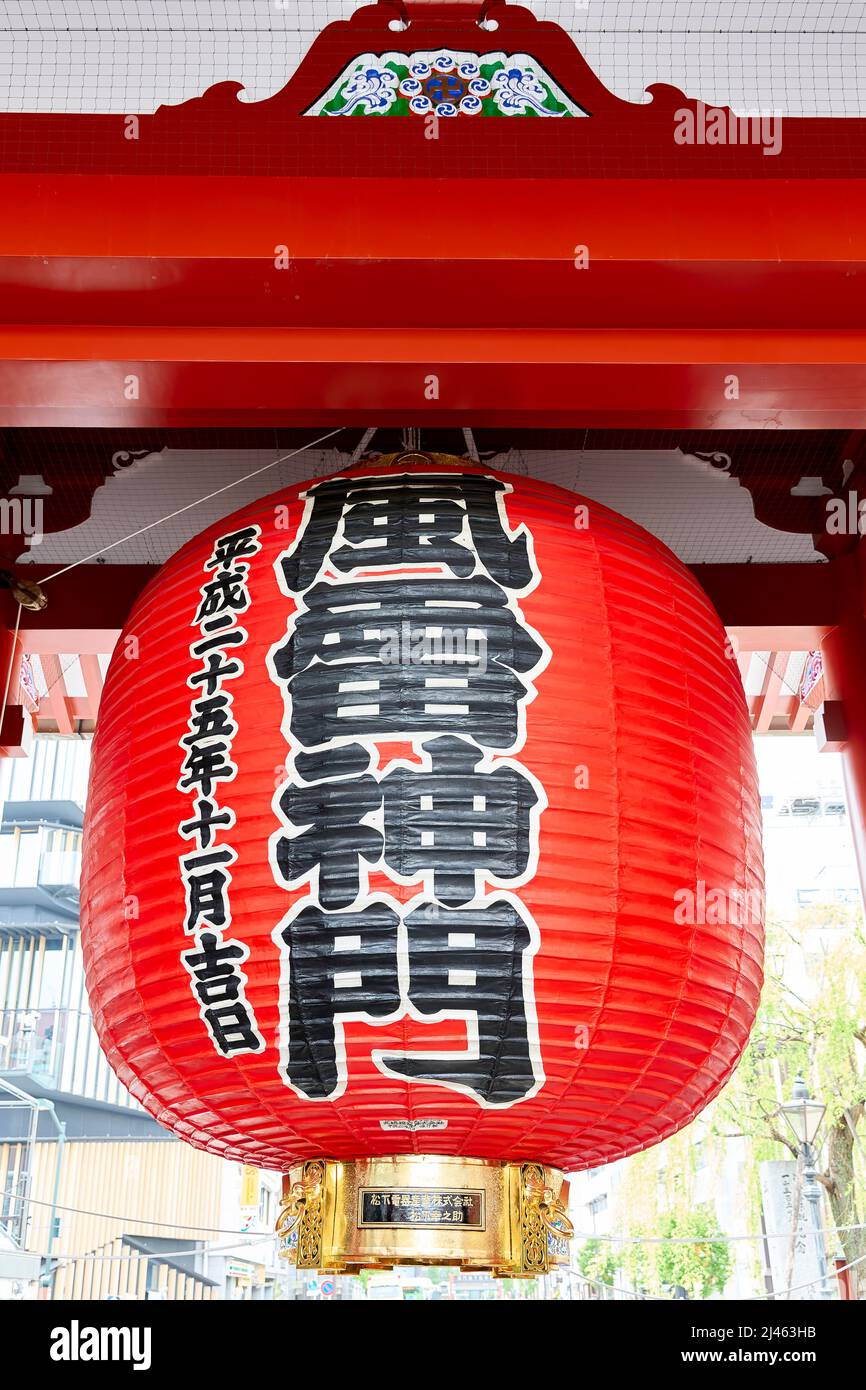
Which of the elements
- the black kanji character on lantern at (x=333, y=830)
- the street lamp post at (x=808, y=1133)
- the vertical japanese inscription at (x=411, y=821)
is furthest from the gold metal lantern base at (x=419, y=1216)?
the street lamp post at (x=808, y=1133)

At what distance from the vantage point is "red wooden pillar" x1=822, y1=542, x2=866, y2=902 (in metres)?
3.02

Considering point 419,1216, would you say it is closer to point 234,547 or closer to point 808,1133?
point 234,547

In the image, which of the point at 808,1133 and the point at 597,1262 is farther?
the point at 597,1262

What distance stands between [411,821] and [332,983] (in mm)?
243

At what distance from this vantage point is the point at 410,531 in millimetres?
1870

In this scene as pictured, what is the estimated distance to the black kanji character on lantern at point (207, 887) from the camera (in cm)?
165

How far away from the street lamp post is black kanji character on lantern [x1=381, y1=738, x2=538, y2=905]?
551 centimetres

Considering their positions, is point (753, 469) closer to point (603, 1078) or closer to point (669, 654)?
point (669, 654)

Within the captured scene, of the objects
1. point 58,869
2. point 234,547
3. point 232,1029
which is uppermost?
point 58,869

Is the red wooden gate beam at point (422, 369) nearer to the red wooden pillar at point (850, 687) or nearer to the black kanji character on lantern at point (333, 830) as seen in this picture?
the black kanji character on lantern at point (333, 830)

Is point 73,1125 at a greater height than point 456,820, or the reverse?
point 73,1125

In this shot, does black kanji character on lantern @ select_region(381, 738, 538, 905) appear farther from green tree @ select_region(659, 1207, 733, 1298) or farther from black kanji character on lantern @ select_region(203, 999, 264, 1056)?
green tree @ select_region(659, 1207, 733, 1298)

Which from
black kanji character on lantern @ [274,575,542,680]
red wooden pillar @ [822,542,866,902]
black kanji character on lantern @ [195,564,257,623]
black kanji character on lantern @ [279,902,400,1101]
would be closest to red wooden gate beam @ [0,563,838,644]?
red wooden pillar @ [822,542,866,902]

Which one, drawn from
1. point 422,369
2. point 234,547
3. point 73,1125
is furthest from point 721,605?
point 73,1125
